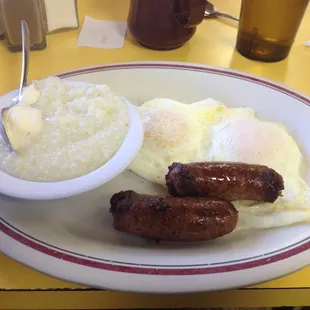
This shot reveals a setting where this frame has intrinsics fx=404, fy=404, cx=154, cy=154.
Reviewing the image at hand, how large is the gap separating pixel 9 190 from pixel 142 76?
30.5 inches

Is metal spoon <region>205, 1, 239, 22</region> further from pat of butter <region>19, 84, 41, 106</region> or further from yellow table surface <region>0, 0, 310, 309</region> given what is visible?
pat of butter <region>19, 84, 41, 106</region>

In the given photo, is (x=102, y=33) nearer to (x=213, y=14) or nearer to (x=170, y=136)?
(x=213, y=14)

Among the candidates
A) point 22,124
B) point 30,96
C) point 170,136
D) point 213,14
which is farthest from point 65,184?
point 213,14

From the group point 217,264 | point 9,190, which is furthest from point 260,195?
point 9,190

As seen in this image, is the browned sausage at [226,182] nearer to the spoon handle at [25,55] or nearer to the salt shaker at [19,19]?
the spoon handle at [25,55]

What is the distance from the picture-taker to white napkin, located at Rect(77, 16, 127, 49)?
→ 6.06ft

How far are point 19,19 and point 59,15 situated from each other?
257 mm

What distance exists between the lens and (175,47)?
1802 millimetres

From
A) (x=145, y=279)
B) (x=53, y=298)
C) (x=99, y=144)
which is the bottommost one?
(x=53, y=298)

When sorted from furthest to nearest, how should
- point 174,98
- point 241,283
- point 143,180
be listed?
1. point 174,98
2. point 143,180
3. point 241,283

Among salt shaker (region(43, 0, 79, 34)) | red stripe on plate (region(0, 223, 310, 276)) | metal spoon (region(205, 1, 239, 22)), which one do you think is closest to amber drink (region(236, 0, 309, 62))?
metal spoon (region(205, 1, 239, 22))

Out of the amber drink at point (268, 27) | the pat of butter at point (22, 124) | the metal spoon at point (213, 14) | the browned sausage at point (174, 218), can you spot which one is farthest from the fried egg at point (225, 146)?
the metal spoon at point (213, 14)

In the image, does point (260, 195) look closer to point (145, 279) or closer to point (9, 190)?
point (145, 279)

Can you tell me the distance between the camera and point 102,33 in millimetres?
1923
